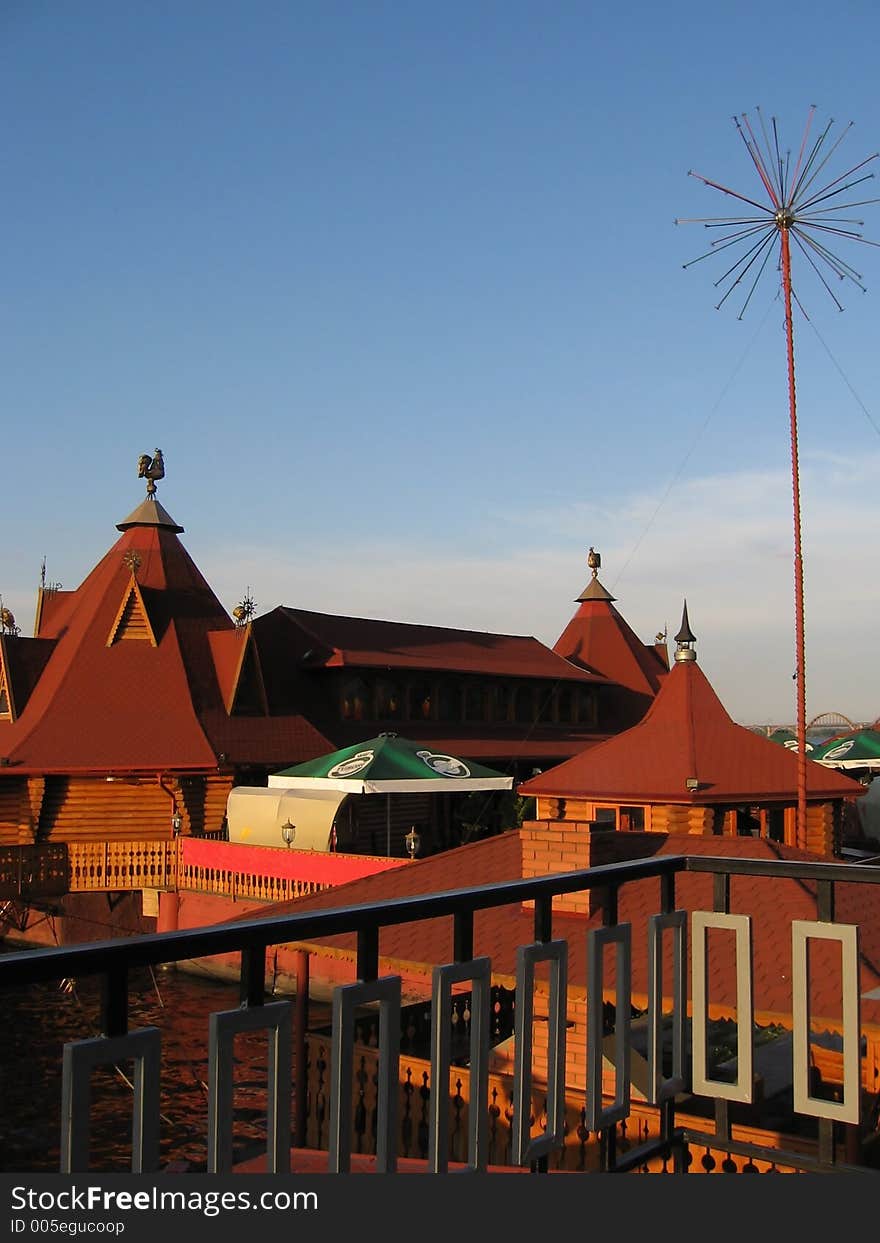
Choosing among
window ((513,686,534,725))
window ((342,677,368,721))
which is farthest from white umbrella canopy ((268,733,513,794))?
window ((513,686,534,725))

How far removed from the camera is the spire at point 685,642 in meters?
20.8

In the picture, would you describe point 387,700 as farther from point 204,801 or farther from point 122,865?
point 122,865

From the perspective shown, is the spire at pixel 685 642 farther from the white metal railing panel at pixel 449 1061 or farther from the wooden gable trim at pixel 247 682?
the white metal railing panel at pixel 449 1061

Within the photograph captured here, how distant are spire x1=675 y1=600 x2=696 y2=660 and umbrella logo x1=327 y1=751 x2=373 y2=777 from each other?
20.2 feet

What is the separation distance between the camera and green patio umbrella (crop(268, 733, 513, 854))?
20250 millimetres

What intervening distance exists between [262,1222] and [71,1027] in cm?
1835

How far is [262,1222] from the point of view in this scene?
5.91ft

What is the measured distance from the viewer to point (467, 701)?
31.8m

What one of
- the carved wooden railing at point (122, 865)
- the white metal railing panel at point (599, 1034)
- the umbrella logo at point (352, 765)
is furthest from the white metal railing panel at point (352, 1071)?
the carved wooden railing at point (122, 865)

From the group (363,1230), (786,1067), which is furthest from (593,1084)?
(786,1067)

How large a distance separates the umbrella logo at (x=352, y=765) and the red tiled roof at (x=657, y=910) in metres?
6.48

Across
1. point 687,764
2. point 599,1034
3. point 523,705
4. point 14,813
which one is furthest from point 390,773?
point 599,1034

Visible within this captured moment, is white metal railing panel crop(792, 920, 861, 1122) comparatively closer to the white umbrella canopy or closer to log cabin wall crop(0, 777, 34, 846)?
the white umbrella canopy

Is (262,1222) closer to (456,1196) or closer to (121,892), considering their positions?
(456,1196)
